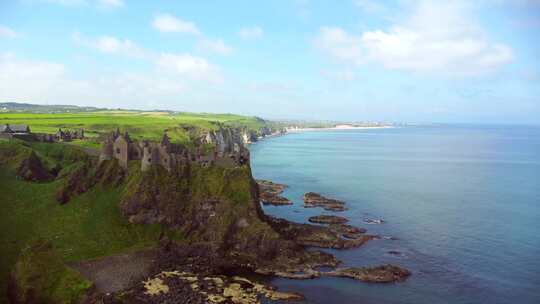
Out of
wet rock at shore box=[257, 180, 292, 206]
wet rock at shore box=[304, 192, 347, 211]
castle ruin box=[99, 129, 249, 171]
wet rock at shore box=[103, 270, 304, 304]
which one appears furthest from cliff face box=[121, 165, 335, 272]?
wet rock at shore box=[304, 192, 347, 211]

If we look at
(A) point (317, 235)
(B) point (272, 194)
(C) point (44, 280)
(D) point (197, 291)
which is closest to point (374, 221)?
(A) point (317, 235)

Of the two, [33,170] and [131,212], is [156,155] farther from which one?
[33,170]

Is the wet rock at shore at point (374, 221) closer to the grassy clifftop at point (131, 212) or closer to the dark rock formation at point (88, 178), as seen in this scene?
the grassy clifftop at point (131, 212)

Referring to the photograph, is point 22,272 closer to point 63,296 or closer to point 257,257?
point 63,296

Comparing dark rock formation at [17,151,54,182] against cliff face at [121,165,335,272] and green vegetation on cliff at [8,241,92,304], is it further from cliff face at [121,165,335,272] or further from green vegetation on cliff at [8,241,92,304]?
green vegetation on cliff at [8,241,92,304]

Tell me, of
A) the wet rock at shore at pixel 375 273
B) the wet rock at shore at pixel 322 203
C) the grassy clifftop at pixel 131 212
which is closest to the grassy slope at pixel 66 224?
the grassy clifftop at pixel 131 212

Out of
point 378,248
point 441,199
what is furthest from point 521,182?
point 378,248
